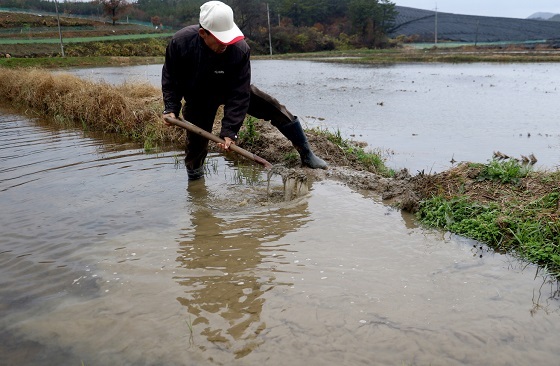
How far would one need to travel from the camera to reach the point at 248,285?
11.2 feet

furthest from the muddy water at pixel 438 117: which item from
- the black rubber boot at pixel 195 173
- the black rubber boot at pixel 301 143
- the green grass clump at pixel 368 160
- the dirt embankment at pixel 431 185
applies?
the black rubber boot at pixel 195 173

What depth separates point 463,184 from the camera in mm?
4820

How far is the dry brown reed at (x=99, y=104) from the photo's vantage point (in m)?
8.29

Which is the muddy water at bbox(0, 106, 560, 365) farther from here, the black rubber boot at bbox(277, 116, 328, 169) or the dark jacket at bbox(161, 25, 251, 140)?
the dark jacket at bbox(161, 25, 251, 140)

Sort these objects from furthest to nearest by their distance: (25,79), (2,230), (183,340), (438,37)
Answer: (438,37) → (25,79) → (2,230) → (183,340)

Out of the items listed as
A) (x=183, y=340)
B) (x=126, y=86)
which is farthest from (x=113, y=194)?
(x=126, y=86)

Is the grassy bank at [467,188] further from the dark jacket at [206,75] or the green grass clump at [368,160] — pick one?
the dark jacket at [206,75]

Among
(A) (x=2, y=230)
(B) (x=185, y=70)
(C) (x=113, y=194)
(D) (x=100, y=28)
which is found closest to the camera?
(A) (x=2, y=230)

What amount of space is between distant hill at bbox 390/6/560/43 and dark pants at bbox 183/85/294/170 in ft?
184

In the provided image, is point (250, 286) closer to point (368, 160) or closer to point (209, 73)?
point (209, 73)

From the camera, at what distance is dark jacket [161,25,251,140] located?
4.61 meters

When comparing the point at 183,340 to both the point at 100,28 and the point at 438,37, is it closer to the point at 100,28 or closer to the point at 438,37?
the point at 100,28

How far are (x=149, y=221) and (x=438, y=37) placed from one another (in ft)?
222

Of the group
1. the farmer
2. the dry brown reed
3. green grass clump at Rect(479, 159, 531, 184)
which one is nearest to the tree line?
the dry brown reed
